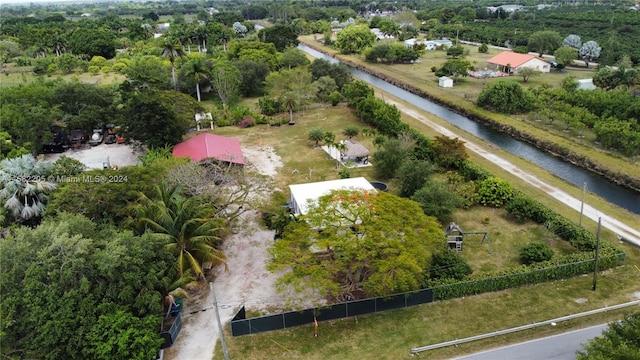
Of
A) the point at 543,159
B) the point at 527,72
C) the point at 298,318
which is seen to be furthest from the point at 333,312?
the point at 527,72

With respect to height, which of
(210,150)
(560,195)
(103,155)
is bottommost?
(560,195)

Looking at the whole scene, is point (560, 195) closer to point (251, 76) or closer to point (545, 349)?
point (545, 349)

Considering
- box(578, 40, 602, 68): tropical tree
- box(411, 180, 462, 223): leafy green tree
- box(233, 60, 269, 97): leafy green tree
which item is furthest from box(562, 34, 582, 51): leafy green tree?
box(411, 180, 462, 223): leafy green tree

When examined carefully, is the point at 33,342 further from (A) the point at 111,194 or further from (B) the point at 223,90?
(B) the point at 223,90

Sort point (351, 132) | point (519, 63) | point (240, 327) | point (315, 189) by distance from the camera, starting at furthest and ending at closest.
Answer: point (519, 63) → point (351, 132) → point (315, 189) → point (240, 327)

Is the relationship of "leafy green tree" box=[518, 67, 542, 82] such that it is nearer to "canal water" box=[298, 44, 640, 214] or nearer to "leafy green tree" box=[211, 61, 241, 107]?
"canal water" box=[298, 44, 640, 214]

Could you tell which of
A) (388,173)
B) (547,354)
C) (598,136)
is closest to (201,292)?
(547,354)
